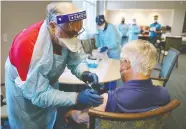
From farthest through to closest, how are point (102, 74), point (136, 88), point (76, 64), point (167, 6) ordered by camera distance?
1. point (167, 6)
2. point (102, 74)
3. point (76, 64)
4. point (136, 88)

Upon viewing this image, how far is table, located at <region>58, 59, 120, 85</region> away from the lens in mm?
1971

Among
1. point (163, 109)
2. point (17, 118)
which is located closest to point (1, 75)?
point (17, 118)

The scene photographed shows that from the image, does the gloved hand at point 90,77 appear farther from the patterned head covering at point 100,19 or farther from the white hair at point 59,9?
the patterned head covering at point 100,19

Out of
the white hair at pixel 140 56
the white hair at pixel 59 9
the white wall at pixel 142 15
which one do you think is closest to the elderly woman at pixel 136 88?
the white hair at pixel 140 56

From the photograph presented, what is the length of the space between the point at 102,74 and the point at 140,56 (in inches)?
44.6

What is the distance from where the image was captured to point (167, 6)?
982 centimetres

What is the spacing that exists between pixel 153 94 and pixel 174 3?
33.2ft

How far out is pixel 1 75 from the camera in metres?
2.23

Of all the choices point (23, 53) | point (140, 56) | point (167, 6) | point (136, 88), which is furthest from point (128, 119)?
point (167, 6)

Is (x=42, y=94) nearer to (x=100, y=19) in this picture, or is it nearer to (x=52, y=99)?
(x=52, y=99)

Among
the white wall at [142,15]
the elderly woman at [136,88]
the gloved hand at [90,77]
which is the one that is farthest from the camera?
the white wall at [142,15]

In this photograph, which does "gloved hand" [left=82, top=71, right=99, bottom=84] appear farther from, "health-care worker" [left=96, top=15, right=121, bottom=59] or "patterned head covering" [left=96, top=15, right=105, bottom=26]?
"patterned head covering" [left=96, top=15, right=105, bottom=26]

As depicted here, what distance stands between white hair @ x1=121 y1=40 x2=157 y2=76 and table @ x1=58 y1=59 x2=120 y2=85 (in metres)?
0.92

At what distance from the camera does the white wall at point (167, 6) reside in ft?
31.6
